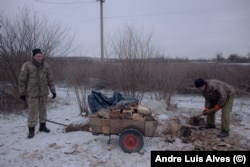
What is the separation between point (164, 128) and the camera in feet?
19.0

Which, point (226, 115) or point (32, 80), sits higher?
point (32, 80)

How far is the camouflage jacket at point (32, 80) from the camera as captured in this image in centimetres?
527

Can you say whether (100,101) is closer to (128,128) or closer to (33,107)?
(128,128)

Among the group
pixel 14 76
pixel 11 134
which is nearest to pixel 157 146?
pixel 11 134

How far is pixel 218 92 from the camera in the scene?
5344mm

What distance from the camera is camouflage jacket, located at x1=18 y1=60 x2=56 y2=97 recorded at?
17.3 feet

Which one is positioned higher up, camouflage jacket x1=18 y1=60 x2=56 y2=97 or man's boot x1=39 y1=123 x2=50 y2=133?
camouflage jacket x1=18 y1=60 x2=56 y2=97

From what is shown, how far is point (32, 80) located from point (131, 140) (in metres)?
2.77

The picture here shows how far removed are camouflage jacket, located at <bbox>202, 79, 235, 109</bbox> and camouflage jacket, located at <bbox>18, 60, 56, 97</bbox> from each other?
13.1 feet

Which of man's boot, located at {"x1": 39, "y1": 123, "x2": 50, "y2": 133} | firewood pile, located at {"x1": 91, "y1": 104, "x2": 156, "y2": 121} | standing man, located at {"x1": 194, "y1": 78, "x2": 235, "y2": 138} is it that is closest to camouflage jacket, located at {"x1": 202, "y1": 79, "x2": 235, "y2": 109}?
standing man, located at {"x1": 194, "y1": 78, "x2": 235, "y2": 138}

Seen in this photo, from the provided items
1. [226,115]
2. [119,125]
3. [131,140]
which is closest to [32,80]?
[119,125]

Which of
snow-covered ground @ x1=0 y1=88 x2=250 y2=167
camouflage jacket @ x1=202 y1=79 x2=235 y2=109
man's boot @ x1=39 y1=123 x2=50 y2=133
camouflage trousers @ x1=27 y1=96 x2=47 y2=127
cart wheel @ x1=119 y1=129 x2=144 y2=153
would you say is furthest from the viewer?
man's boot @ x1=39 y1=123 x2=50 y2=133

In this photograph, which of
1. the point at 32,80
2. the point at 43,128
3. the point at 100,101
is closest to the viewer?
the point at 32,80

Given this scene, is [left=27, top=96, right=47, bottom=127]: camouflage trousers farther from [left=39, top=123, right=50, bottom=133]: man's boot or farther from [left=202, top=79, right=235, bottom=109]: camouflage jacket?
[left=202, top=79, right=235, bottom=109]: camouflage jacket
